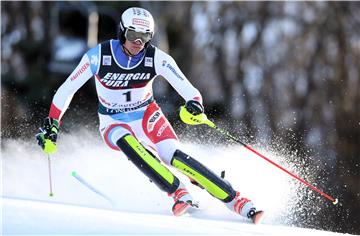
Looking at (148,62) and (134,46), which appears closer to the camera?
(134,46)

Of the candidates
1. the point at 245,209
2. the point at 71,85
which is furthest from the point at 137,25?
the point at 245,209

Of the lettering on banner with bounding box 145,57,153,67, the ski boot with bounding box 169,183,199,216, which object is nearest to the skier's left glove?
the lettering on banner with bounding box 145,57,153,67

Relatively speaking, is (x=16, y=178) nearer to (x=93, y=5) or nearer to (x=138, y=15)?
(x=138, y=15)

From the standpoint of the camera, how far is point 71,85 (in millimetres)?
8398

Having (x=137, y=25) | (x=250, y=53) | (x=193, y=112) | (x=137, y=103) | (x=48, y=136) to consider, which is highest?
(x=137, y=25)

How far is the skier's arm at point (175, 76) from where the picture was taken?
835cm

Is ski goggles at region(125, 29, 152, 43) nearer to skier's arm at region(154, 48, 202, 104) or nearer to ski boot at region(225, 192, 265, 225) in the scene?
skier's arm at region(154, 48, 202, 104)

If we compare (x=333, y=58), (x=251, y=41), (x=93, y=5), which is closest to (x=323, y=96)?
(x=333, y=58)

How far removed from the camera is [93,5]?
86.0ft

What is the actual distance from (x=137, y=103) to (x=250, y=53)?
22.9 m

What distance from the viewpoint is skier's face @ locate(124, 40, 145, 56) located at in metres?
8.19

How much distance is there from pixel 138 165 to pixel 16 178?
419 cm

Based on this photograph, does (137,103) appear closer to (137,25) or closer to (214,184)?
(137,25)

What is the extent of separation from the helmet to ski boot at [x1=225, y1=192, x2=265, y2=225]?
71.3 inches
